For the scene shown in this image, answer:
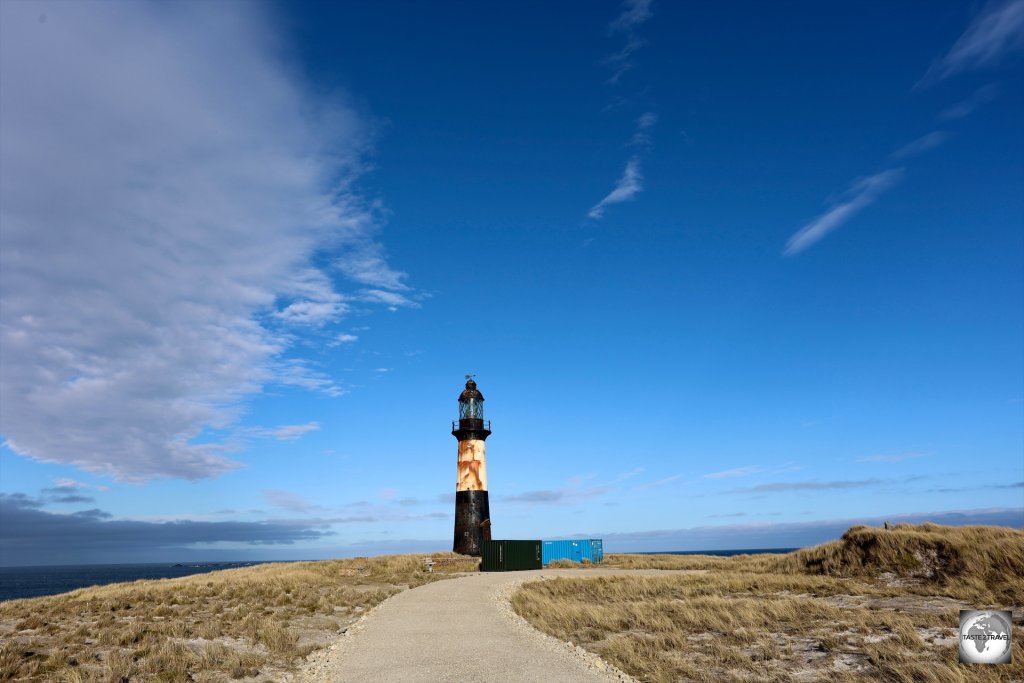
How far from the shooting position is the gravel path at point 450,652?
42.3 ft

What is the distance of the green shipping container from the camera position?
41.9 metres

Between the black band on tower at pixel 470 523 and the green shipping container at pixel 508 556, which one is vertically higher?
the black band on tower at pixel 470 523

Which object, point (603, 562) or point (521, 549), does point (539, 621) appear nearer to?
point (521, 549)

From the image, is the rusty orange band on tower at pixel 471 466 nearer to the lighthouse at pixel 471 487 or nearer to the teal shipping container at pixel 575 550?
the lighthouse at pixel 471 487

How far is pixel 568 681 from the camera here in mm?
12297

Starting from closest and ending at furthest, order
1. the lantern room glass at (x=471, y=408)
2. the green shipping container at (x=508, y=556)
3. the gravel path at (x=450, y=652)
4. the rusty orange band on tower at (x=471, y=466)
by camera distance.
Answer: the gravel path at (x=450, y=652) → the green shipping container at (x=508, y=556) → the rusty orange band on tower at (x=471, y=466) → the lantern room glass at (x=471, y=408)

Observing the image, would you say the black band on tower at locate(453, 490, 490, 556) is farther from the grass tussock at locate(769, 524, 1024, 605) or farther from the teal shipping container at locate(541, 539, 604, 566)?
the grass tussock at locate(769, 524, 1024, 605)

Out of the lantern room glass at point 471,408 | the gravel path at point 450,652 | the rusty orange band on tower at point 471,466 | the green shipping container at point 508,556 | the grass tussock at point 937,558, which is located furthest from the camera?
the lantern room glass at point 471,408

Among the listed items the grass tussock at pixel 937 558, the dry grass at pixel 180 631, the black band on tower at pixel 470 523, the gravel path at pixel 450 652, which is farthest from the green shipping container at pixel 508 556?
the gravel path at pixel 450 652

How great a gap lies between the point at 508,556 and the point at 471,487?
5629 millimetres

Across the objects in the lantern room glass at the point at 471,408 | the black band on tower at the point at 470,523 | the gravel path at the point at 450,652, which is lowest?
the gravel path at the point at 450,652

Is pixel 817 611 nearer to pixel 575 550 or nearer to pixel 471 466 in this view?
pixel 471 466

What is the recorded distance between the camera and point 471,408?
47031mm

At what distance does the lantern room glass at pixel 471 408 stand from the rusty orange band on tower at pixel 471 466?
1.78m
